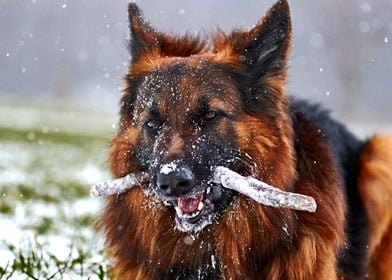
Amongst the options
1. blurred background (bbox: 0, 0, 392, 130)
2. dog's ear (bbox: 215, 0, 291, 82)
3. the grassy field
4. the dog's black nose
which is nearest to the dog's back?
dog's ear (bbox: 215, 0, 291, 82)

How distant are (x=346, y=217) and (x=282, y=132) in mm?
Result: 1197

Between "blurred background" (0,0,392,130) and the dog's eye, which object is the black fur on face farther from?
"blurred background" (0,0,392,130)

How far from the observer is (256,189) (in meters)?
4.72

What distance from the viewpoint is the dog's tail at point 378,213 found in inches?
245

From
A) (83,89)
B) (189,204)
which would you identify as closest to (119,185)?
(189,204)

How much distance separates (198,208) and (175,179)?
0.41 meters

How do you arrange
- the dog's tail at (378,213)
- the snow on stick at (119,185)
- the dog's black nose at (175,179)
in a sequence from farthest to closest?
the dog's tail at (378,213) → the snow on stick at (119,185) → the dog's black nose at (175,179)

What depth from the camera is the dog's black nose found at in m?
4.42

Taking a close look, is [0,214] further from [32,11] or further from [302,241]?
[32,11]

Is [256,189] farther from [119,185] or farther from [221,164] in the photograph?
[119,185]

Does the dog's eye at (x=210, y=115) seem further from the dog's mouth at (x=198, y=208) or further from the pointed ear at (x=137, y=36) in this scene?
the pointed ear at (x=137, y=36)

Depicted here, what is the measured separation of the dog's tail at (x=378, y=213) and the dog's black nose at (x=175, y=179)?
2323 millimetres

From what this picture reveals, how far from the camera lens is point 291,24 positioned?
5.08m

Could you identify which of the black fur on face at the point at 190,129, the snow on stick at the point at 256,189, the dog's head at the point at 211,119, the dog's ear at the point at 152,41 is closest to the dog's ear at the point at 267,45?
the dog's head at the point at 211,119
